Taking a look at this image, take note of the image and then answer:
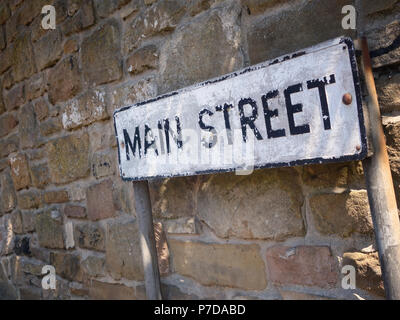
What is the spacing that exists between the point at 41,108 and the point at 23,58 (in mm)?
388

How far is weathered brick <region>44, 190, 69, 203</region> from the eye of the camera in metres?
2.16

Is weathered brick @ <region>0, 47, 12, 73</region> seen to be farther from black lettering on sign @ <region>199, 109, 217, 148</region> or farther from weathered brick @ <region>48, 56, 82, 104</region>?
black lettering on sign @ <region>199, 109, 217, 148</region>

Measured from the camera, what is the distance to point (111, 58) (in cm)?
Result: 175

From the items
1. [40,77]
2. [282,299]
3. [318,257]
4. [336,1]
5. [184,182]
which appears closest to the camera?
[336,1]

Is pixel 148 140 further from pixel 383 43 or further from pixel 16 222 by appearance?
pixel 16 222

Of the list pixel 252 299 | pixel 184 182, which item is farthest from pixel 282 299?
pixel 184 182

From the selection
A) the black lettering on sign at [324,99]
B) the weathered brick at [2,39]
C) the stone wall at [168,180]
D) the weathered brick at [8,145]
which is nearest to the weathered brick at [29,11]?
the stone wall at [168,180]

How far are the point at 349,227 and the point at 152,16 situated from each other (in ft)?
3.62

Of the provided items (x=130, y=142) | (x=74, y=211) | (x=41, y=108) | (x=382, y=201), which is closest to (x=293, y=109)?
(x=382, y=201)

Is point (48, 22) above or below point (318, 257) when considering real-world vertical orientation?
above

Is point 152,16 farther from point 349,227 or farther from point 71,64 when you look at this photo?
point 349,227

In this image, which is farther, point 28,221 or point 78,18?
point 28,221

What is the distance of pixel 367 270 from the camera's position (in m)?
1.05

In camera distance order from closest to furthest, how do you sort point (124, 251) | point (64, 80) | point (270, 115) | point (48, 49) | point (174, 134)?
point (270, 115) → point (174, 134) → point (124, 251) → point (64, 80) → point (48, 49)
